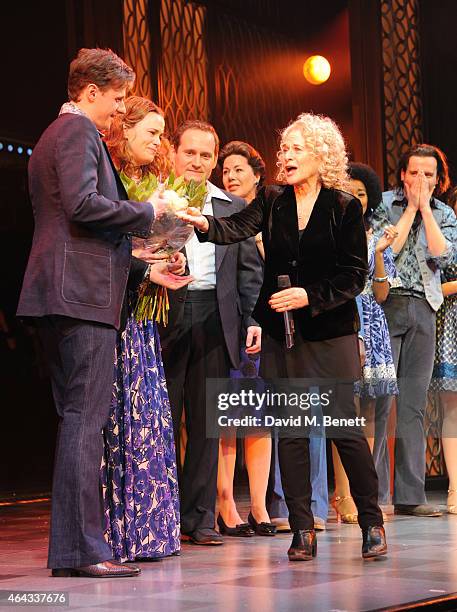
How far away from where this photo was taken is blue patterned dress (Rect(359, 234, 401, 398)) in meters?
5.04

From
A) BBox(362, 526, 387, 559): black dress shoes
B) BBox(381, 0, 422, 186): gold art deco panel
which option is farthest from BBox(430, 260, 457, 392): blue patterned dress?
BBox(362, 526, 387, 559): black dress shoes

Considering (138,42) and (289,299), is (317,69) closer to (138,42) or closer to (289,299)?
(138,42)

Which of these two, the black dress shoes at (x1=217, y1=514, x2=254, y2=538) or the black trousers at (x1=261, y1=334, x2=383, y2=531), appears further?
the black dress shoes at (x1=217, y1=514, x2=254, y2=538)

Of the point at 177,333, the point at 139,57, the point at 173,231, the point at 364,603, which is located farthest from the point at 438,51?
the point at 364,603

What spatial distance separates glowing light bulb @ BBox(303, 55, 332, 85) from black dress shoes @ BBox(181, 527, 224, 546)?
386 cm

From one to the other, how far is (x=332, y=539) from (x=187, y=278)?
48.4 inches

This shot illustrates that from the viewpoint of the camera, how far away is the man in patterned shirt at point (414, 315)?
5312 millimetres

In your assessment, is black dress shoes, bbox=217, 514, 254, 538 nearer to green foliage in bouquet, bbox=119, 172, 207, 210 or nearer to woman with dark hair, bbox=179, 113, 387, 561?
woman with dark hair, bbox=179, 113, 387, 561

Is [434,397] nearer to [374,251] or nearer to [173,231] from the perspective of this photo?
[374,251]

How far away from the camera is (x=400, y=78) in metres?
7.27

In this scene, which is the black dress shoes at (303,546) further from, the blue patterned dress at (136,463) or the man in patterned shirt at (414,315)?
the man in patterned shirt at (414,315)

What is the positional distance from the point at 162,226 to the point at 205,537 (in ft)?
4.37

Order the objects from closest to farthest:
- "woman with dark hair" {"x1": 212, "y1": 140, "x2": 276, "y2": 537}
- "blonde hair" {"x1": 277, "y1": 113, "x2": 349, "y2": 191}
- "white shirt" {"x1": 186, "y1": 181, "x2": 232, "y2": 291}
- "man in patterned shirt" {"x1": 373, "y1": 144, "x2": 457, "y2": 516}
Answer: "blonde hair" {"x1": 277, "y1": 113, "x2": 349, "y2": 191} → "white shirt" {"x1": 186, "y1": 181, "x2": 232, "y2": 291} → "woman with dark hair" {"x1": 212, "y1": 140, "x2": 276, "y2": 537} → "man in patterned shirt" {"x1": 373, "y1": 144, "x2": 457, "y2": 516}

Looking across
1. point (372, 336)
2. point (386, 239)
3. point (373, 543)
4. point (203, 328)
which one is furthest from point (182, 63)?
point (373, 543)
